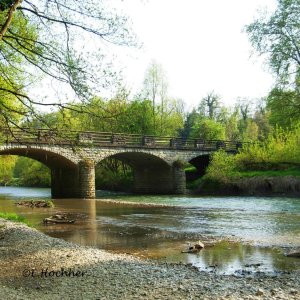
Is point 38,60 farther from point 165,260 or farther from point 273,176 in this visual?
point 273,176

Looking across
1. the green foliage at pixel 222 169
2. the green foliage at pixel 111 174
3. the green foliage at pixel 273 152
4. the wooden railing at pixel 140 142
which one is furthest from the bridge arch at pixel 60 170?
the green foliage at pixel 273 152

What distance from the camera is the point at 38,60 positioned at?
9242 mm

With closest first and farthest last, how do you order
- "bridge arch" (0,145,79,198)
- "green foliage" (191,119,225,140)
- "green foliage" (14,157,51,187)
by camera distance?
"bridge arch" (0,145,79,198)
"green foliage" (191,119,225,140)
"green foliage" (14,157,51,187)

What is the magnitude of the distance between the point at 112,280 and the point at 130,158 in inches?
1456

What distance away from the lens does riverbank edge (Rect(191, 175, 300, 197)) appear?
33.7m

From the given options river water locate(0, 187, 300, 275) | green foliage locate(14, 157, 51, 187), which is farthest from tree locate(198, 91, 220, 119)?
river water locate(0, 187, 300, 275)

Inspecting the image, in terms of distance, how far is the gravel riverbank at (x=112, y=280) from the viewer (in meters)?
6.54

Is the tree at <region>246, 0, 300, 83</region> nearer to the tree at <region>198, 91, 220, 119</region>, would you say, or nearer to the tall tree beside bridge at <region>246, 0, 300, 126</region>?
the tall tree beside bridge at <region>246, 0, 300, 126</region>

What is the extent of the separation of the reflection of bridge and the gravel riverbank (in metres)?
20.5

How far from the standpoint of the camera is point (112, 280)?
24.4 feet

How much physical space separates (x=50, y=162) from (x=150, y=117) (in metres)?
18.2

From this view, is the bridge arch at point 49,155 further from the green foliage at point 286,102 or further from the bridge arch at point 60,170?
the green foliage at point 286,102

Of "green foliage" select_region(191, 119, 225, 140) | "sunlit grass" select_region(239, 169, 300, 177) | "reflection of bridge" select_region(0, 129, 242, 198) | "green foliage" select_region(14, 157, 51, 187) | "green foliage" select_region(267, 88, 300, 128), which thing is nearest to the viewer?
"green foliage" select_region(267, 88, 300, 128)

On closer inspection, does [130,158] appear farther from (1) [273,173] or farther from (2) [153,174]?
(1) [273,173]
